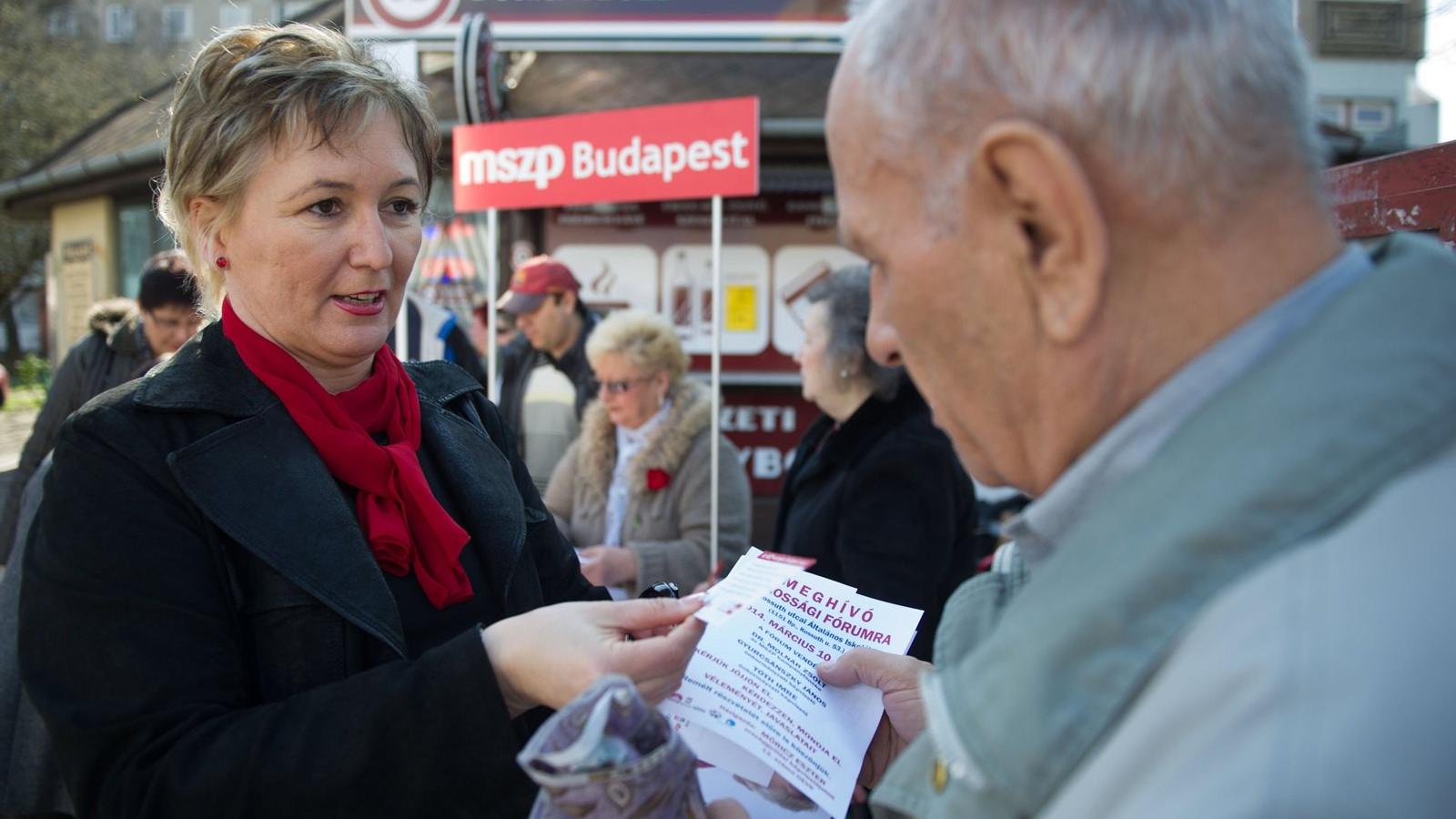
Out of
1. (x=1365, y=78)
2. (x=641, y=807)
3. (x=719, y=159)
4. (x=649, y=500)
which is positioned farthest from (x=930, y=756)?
(x=1365, y=78)

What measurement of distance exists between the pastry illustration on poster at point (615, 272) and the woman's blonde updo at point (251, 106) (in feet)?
20.8

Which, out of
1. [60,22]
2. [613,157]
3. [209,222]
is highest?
[60,22]

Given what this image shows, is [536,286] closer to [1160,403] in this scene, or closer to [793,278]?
[793,278]

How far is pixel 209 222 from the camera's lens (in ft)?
5.29

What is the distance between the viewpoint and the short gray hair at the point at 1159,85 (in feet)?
2.57

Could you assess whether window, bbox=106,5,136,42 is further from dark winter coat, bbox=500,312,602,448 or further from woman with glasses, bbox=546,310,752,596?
woman with glasses, bbox=546,310,752,596

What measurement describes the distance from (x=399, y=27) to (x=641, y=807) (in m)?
7.59

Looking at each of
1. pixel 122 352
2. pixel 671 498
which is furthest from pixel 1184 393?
pixel 122 352

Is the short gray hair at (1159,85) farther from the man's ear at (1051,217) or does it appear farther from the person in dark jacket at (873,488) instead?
the person in dark jacket at (873,488)

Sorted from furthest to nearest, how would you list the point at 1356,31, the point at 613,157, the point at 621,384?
the point at 1356,31 → the point at 613,157 → the point at 621,384

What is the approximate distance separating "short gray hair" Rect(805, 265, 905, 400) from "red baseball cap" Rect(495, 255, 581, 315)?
1906 millimetres

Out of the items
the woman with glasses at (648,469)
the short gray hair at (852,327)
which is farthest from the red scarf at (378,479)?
the woman with glasses at (648,469)

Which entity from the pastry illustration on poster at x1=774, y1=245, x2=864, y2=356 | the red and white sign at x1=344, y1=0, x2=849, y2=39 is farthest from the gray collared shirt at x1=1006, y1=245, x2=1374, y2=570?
the red and white sign at x1=344, y1=0, x2=849, y2=39

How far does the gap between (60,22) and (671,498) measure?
88.0 feet
